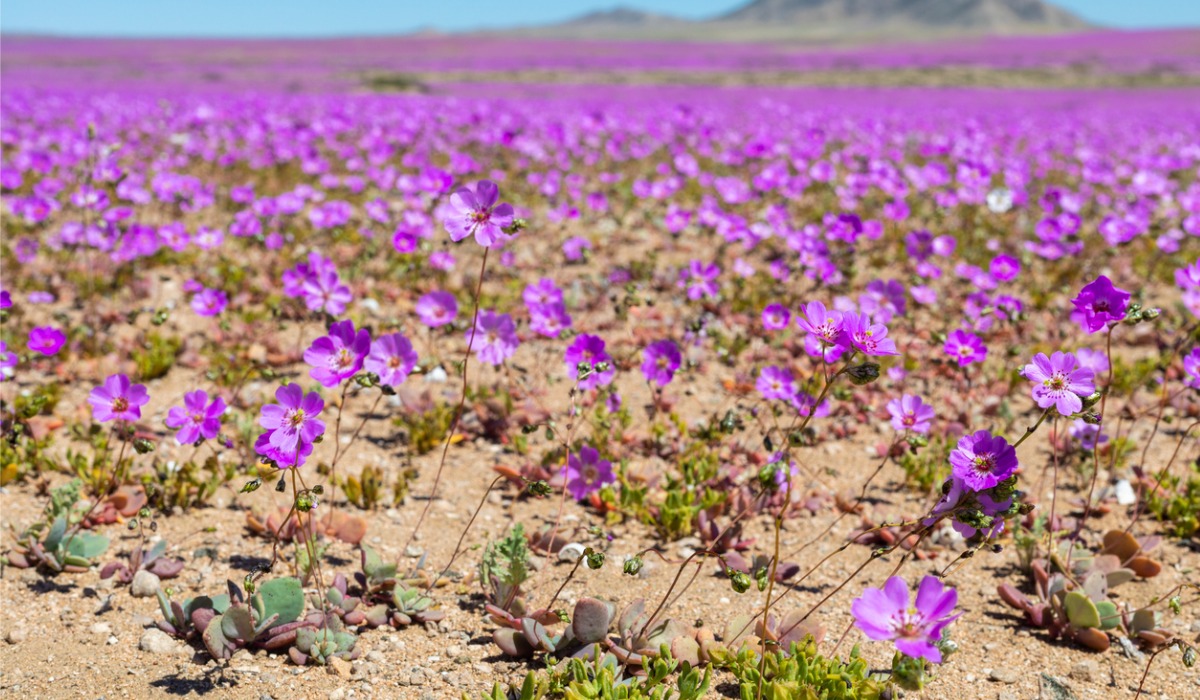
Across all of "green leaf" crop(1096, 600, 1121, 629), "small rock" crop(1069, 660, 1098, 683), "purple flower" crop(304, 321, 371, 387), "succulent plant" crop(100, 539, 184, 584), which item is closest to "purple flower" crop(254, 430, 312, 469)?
"purple flower" crop(304, 321, 371, 387)

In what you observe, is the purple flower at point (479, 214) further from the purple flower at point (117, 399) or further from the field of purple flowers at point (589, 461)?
the purple flower at point (117, 399)

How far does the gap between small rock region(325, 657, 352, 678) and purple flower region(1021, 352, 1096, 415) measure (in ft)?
8.19

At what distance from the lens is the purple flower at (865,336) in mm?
2492

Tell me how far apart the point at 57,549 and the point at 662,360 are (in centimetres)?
284

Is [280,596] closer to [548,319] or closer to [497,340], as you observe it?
[497,340]

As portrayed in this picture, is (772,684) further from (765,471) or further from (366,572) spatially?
(366,572)

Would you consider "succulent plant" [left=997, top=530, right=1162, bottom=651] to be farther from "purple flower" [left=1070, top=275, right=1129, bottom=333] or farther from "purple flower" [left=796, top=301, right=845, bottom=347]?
"purple flower" [left=796, top=301, right=845, bottom=347]

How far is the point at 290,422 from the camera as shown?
2877 mm

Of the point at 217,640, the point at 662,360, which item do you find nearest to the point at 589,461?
the point at 662,360

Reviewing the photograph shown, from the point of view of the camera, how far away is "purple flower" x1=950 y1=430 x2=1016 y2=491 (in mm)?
2475

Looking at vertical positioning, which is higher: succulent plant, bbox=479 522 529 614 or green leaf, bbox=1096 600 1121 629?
succulent plant, bbox=479 522 529 614

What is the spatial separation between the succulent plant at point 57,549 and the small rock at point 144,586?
0.84 ft

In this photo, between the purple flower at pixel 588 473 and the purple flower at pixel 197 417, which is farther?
the purple flower at pixel 588 473

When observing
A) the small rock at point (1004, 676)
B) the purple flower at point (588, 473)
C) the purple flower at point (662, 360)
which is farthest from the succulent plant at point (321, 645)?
the small rock at point (1004, 676)
